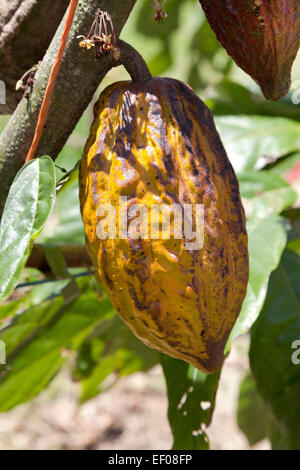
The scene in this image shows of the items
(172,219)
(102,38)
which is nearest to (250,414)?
(172,219)

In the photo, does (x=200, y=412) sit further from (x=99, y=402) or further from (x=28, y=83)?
(x=99, y=402)

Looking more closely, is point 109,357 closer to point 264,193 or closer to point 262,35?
point 264,193

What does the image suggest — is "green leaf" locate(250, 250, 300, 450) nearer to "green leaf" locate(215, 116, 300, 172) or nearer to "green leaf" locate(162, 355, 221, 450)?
"green leaf" locate(162, 355, 221, 450)

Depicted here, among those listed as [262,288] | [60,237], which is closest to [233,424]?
[60,237]

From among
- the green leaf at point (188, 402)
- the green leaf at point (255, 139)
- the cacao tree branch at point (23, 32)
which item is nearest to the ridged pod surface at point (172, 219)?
the cacao tree branch at point (23, 32)

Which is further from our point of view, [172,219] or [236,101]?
[236,101]

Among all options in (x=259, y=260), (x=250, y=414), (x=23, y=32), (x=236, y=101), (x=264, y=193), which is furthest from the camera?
(x=250, y=414)
